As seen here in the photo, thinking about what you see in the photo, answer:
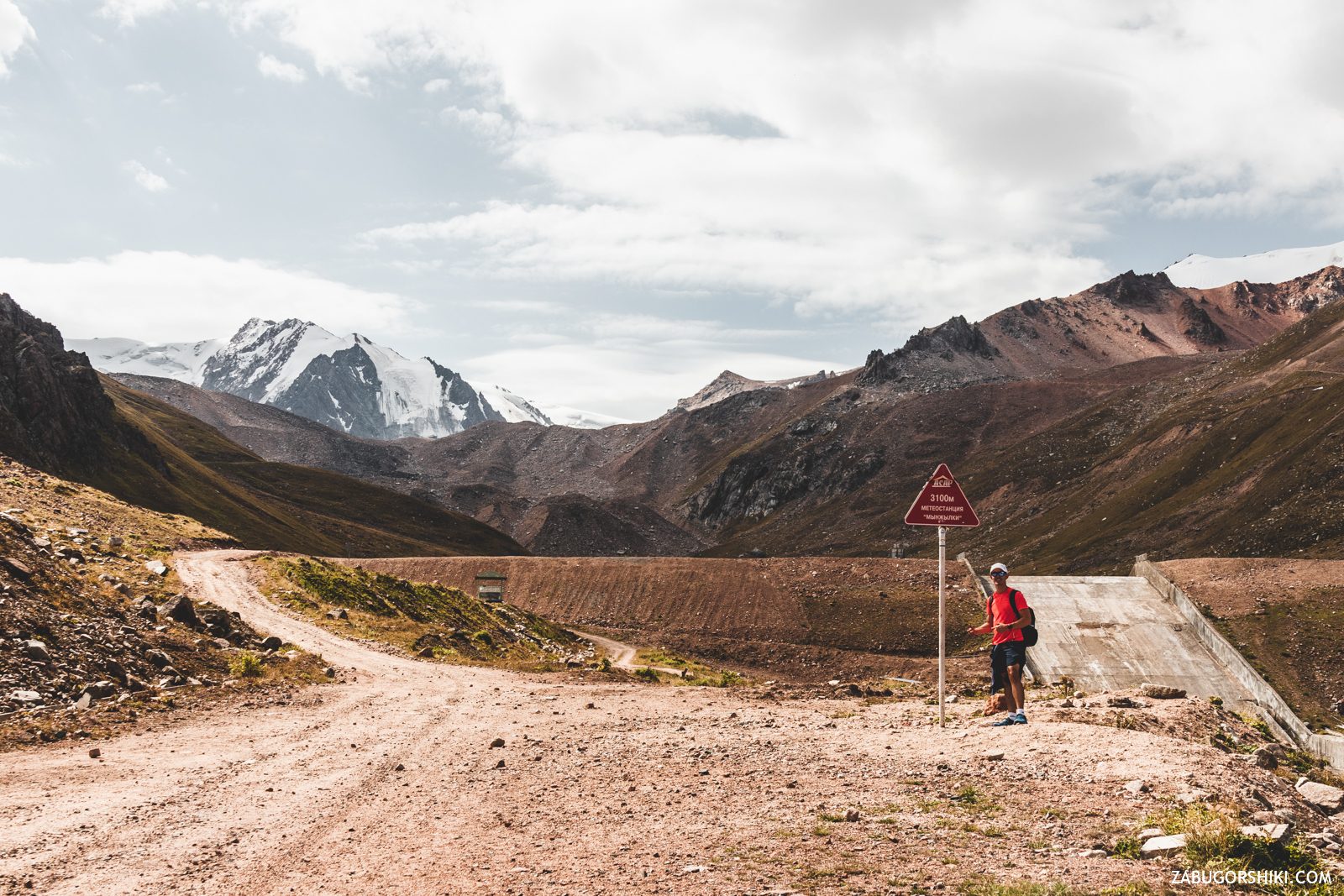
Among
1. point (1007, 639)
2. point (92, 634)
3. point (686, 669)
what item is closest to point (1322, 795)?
point (1007, 639)

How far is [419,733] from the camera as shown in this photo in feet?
61.8

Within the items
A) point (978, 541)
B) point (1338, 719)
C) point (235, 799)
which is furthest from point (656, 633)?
point (978, 541)

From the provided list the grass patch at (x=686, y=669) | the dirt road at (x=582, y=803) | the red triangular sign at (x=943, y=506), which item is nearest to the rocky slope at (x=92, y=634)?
the dirt road at (x=582, y=803)

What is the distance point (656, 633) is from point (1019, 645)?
2145 inches

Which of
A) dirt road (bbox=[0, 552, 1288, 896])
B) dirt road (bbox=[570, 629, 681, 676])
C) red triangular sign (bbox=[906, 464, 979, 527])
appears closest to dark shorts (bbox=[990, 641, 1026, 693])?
Answer: dirt road (bbox=[0, 552, 1288, 896])

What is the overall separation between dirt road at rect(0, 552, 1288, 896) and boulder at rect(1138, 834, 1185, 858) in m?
0.31

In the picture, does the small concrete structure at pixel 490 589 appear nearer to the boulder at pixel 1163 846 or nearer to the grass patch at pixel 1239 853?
the boulder at pixel 1163 846

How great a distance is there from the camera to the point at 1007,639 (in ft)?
60.0

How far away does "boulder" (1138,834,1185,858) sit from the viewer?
8.98m

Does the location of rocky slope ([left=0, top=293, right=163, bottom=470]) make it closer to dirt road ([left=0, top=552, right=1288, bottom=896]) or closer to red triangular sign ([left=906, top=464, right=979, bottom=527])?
dirt road ([left=0, top=552, right=1288, bottom=896])

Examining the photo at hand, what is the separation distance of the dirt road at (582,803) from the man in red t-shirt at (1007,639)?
0.97 metres

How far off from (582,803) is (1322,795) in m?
10.6

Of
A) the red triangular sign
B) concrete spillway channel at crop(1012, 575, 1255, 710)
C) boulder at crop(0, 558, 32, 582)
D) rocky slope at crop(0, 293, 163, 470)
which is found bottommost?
concrete spillway channel at crop(1012, 575, 1255, 710)

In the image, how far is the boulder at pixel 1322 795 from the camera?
11977mm
